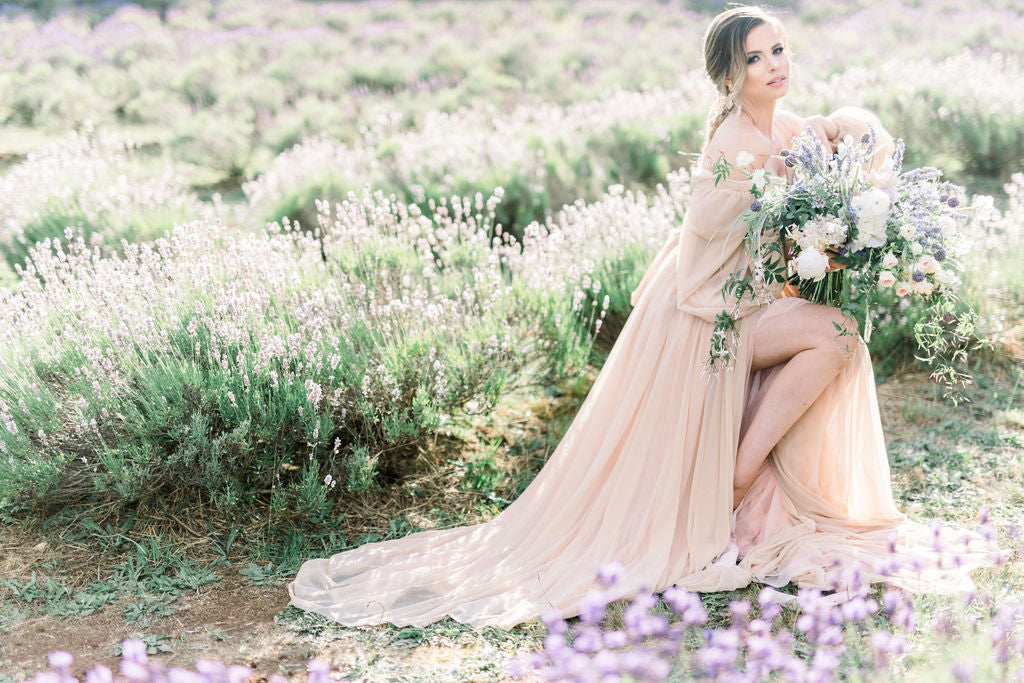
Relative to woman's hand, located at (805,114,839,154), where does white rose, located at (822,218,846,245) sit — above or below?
below

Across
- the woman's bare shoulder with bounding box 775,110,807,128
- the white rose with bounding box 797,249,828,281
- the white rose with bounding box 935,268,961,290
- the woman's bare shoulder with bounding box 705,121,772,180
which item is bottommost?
the white rose with bounding box 935,268,961,290

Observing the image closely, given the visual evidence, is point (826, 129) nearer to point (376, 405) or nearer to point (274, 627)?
point (376, 405)

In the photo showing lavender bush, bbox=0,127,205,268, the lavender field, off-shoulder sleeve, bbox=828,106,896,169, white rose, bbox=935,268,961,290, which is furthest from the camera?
lavender bush, bbox=0,127,205,268

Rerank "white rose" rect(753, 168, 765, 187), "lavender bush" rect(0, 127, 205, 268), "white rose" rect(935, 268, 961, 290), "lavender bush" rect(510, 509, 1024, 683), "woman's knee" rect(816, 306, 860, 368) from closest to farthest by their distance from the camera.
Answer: "lavender bush" rect(510, 509, 1024, 683)
"white rose" rect(935, 268, 961, 290)
"white rose" rect(753, 168, 765, 187)
"woman's knee" rect(816, 306, 860, 368)
"lavender bush" rect(0, 127, 205, 268)

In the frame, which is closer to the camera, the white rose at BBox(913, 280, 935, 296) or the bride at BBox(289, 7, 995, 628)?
the white rose at BBox(913, 280, 935, 296)

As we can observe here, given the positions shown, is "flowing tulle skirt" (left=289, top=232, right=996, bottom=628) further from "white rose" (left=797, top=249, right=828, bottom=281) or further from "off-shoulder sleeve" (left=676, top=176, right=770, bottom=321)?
"white rose" (left=797, top=249, right=828, bottom=281)

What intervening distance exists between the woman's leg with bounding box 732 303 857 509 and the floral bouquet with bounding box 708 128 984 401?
0.41ft

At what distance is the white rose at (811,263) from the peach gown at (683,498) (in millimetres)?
348

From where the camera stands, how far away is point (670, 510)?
327 centimetres

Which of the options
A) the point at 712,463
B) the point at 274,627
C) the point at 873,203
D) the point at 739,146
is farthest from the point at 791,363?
the point at 274,627

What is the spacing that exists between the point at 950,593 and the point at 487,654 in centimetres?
146

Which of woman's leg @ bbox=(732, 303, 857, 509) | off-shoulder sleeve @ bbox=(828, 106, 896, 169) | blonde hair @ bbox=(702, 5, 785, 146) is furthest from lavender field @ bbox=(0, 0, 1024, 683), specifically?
blonde hair @ bbox=(702, 5, 785, 146)

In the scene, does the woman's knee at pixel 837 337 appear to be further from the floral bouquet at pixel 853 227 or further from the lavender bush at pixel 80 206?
the lavender bush at pixel 80 206

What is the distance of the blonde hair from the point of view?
3205 mm
